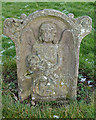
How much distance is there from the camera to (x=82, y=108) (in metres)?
2.83

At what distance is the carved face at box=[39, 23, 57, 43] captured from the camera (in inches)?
112

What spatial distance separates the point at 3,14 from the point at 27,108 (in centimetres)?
Result: 463

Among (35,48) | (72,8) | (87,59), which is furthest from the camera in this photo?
(72,8)

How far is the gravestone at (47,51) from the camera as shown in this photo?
2854mm

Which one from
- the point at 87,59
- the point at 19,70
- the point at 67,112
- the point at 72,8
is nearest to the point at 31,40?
the point at 19,70

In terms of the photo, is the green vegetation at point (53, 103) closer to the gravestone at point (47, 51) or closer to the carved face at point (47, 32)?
the gravestone at point (47, 51)

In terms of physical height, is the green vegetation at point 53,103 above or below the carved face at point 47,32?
below

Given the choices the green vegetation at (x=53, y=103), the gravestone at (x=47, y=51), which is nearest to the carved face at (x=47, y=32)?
the gravestone at (x=47, y=51)

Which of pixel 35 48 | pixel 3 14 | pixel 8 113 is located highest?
pixel 3 14

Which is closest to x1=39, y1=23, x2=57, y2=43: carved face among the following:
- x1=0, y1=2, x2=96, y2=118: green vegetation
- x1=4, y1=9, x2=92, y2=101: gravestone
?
x1=4, y1=9, x2=92, y2=101: gravestone

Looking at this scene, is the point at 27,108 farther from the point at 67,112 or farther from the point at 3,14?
the point at 3,14

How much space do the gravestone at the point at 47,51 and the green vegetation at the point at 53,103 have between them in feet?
0.81

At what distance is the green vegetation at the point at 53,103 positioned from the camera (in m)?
2.77

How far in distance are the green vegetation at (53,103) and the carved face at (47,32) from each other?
1113 mm
